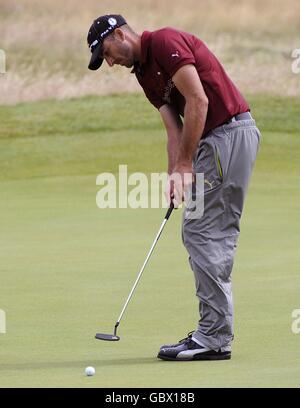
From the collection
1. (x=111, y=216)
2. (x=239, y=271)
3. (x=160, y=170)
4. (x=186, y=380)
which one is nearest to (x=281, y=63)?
(x=160, y=170)

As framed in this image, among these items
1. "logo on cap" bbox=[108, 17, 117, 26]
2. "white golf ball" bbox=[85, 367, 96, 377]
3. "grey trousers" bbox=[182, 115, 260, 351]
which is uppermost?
"logo on cap" bbox=[108, 17, 117, 26]

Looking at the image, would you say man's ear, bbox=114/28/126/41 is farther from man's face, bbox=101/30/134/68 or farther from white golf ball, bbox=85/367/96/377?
white golf ball, bbox=85/367/96/377

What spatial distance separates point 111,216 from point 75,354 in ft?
21.6

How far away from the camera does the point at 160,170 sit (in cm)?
1666

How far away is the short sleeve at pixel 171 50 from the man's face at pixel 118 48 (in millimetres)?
154

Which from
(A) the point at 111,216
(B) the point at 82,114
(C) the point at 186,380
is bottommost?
(C) the point at 186,380

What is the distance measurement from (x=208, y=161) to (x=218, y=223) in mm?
315

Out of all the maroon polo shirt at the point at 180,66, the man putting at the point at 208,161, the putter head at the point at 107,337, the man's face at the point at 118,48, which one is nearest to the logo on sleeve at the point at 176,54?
the maroon polo shirt at the point at 180,66

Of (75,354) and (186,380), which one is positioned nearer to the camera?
(186,380)

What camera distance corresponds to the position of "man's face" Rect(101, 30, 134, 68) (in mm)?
6078

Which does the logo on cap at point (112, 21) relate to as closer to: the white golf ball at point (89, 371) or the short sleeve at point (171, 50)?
the short sleeve at point (171, 50)

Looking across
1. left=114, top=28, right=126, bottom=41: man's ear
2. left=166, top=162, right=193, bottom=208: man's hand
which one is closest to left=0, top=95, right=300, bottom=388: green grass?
left=166, top=162, right=193, bottom=208: man's hand

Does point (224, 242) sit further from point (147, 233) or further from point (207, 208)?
point (147, 233)

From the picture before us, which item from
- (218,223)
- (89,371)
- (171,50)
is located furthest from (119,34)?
(89,371)
